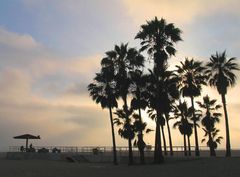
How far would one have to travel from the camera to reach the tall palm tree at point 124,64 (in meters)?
56.8

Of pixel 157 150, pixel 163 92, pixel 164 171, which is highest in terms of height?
pixel 163 92

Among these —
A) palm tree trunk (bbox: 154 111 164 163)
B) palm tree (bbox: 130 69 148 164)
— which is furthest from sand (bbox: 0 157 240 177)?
palm tree (bbox: 130 69 148 164)

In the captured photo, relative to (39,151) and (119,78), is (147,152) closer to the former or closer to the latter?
(119,78)

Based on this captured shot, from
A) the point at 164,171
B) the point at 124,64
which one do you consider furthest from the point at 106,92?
the point at 164,171

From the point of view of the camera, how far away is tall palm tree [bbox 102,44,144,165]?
56.8 m

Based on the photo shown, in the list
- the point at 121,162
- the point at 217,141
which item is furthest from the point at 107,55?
the point at 217,141

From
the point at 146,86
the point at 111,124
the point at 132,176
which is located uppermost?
the point at 146,86

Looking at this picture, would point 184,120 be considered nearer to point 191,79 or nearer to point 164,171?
point 191,79

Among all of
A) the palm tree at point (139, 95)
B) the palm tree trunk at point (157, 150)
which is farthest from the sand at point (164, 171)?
the palm tree at point (139, 95)

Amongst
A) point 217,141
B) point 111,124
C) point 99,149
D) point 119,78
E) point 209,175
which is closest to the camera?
point 209,175

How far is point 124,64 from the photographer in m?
58.3

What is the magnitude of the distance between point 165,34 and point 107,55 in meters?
10.1

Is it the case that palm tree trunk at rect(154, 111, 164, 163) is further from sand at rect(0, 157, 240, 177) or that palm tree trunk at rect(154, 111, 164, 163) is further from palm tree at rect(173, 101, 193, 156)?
palm tree at rect(173, 101, 193, 156)

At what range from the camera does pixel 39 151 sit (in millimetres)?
73312
